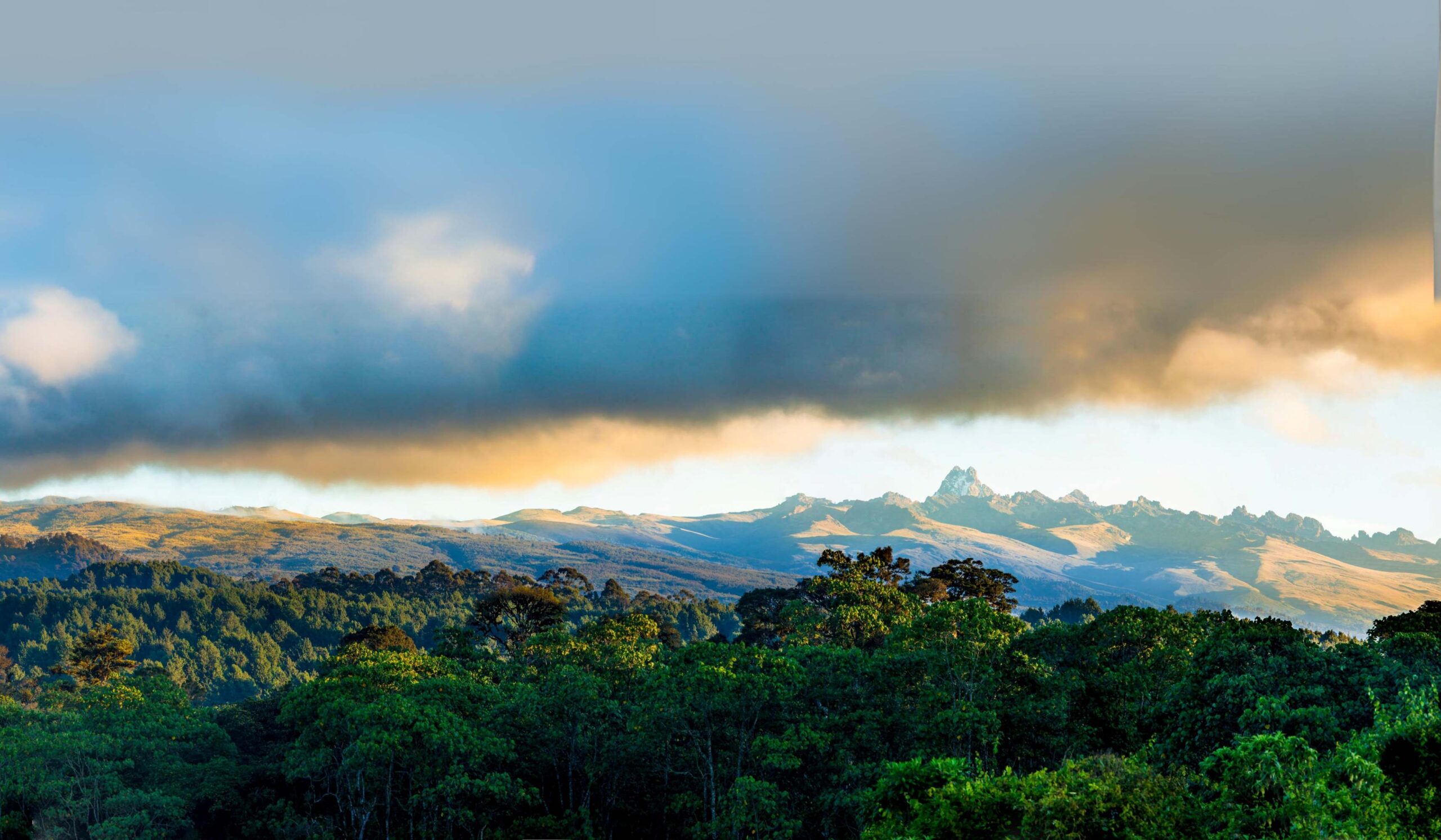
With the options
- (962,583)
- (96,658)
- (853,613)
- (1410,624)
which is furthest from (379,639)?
(1410,624)

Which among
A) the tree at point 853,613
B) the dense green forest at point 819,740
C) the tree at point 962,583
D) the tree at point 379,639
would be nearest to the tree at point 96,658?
the tree at point 379,639

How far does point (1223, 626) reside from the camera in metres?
28.2

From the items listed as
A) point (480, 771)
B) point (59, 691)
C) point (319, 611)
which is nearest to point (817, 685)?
point (480, 771)

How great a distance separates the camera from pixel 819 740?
33.6 metres

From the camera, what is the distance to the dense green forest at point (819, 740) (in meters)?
15.9

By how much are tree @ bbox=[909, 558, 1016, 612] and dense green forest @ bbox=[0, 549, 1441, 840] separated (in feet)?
37.1

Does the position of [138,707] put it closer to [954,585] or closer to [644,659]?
[644,659]

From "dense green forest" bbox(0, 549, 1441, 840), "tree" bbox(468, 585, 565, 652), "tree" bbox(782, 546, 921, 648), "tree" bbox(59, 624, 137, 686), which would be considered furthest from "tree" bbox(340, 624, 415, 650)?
"tree" bbox(782, 546, 921, 648)

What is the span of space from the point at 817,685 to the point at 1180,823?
A: 78.9ft

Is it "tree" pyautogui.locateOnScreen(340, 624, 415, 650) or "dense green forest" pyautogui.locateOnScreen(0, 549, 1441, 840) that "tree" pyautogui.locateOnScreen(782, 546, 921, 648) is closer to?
"dense green forest" pyautogui.locateOnScreen(0, 549, 1441, 840)

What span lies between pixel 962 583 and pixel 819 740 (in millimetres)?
42492

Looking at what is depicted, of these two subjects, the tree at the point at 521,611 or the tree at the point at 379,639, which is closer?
the tree at the point at 379,639

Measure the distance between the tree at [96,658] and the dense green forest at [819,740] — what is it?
36710 millimetres

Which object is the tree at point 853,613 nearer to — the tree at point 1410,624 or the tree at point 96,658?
the tree at point 1410,624
